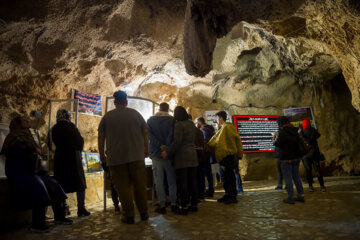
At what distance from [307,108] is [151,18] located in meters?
6.55

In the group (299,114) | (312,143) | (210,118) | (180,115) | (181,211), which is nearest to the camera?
(181,211)

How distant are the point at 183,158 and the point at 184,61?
260 cm

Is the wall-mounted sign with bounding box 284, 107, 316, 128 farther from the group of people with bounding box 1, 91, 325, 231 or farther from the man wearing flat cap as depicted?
the man wearing flat cap

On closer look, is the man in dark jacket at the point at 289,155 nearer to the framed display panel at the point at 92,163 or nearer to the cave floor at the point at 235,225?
the cave floor at the point at 235,225

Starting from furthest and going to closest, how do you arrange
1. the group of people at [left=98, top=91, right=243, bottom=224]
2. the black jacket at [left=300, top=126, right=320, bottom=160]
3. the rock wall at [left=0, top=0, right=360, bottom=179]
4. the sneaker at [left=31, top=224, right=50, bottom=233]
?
the black jacket at [left=300, top=126, right=320, bottom=160] → the rock wall at [left=0, top=0, right=360, bottom=179] → the group of people at [left=98, top=91, right=243, bottom=224] → the sneaker at [left=31, top=224, right=50, bottom=233]

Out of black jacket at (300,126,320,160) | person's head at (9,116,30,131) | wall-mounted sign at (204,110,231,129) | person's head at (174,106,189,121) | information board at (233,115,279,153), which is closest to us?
person's head at (9,116,30,131)

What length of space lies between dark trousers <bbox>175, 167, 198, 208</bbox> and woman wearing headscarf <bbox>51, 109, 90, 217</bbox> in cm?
149

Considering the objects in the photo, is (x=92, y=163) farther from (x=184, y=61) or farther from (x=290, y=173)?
(x=290, y=173)

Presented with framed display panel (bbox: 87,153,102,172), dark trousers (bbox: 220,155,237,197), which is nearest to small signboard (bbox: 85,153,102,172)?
framed display panel (bbox: 87,153,102,172)

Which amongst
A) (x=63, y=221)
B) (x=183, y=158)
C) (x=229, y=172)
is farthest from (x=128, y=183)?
(x=229, y=172)

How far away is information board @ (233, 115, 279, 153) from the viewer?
8.86 metres

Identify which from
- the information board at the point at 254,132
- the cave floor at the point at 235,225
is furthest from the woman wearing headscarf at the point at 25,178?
the information board at the point at 254,132

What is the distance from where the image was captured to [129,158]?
11.0 feet

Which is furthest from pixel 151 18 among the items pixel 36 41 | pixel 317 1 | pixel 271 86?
pixel 271 86
